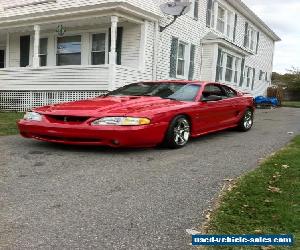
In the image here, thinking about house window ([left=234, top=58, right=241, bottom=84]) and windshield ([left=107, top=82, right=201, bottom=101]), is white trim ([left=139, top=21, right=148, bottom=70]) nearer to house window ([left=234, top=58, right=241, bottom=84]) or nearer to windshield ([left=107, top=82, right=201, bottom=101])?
windshield ([left=107, top=82, right=201, bottom=101])

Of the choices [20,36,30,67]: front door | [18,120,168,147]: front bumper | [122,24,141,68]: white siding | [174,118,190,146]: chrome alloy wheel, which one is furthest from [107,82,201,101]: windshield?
[20,36,30,67]: front door

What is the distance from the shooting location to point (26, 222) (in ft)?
11.9

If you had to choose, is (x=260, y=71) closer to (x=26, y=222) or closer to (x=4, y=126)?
(x=4, y=126)

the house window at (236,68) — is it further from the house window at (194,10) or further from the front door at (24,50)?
the front door at (24,50)

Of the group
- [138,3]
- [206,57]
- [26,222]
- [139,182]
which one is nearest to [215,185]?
[139,182]

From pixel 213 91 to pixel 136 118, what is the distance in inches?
112

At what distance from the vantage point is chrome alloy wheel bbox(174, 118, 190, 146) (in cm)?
725

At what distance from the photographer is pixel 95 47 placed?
16.7 m

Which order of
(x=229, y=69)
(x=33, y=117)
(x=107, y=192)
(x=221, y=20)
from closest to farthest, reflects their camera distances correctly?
1. (x=107, y=192)
2. (x=33, y=117)
3. (x=229, y=69)
4. (x=221, y=20)

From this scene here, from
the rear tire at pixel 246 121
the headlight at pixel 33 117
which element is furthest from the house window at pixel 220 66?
the headlight at pixel 33 117

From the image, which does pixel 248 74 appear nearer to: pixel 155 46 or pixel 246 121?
pixel 155 46

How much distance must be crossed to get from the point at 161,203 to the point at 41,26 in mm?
14230

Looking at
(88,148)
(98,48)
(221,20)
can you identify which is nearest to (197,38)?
(221,20)

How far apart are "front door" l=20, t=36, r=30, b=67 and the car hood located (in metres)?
12.2
